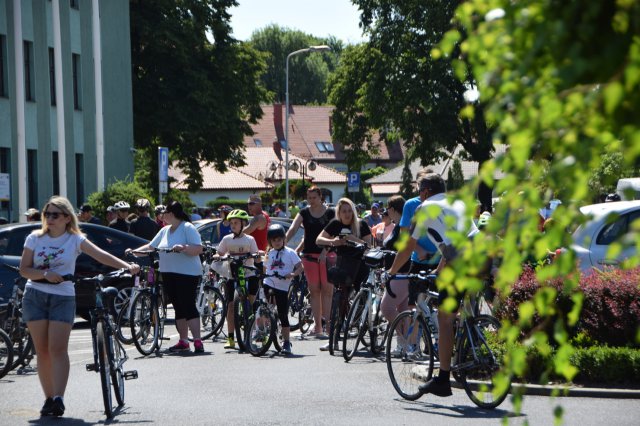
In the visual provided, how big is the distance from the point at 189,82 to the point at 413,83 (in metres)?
9.33

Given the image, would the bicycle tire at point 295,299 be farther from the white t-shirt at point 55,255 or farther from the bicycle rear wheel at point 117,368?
the white t-shirt at point 55,255

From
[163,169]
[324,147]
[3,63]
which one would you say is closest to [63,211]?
[163,169]

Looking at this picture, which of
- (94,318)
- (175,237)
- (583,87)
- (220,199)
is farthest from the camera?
(220,199)

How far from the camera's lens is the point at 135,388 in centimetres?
1086

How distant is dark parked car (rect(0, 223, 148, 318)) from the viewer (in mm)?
16312

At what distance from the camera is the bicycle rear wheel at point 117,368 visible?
30.9 ft

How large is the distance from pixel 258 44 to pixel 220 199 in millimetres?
16416

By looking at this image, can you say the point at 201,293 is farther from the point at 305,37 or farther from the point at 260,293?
the point at 305,37

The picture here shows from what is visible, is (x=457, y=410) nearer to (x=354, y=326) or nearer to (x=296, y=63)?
(x=354, y=326)

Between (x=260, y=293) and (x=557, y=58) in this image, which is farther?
(x=260, y=293)

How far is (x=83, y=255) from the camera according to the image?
1753 centimetres

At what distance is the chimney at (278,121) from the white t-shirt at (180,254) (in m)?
100

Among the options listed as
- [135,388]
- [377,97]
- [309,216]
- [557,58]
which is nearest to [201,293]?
[309,216]

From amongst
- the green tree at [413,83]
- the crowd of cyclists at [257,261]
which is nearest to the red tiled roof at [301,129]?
the green tree at [413,83]
